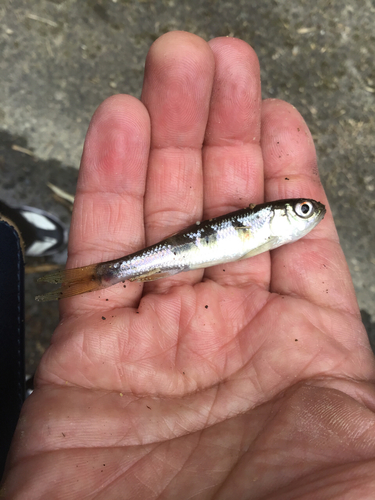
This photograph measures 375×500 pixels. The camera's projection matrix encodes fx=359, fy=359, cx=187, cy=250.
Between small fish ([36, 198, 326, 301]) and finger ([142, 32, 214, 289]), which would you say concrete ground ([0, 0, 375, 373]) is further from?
small fish ([36, 198, 326, 301])

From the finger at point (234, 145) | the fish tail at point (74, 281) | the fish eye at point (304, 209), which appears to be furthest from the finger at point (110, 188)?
the fish eye at point (304, 209)

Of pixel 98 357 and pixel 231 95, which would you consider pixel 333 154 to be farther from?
pixel 98 357

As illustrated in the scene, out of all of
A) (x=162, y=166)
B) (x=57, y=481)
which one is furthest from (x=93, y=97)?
(x=57, y=481)

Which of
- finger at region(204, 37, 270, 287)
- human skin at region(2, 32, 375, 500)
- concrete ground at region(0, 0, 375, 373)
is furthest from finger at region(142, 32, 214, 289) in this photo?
concrete ground at region(0, 0, 375, 373)

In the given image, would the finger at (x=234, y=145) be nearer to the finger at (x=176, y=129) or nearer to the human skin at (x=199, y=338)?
the human skin at (x=199, y=338)

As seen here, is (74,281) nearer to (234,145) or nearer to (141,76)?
(234,145)

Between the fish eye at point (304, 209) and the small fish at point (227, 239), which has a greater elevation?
the fish eye at point (304, 209)

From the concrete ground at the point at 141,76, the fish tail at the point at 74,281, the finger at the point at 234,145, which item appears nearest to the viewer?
the fish tail at the point at 74,281
